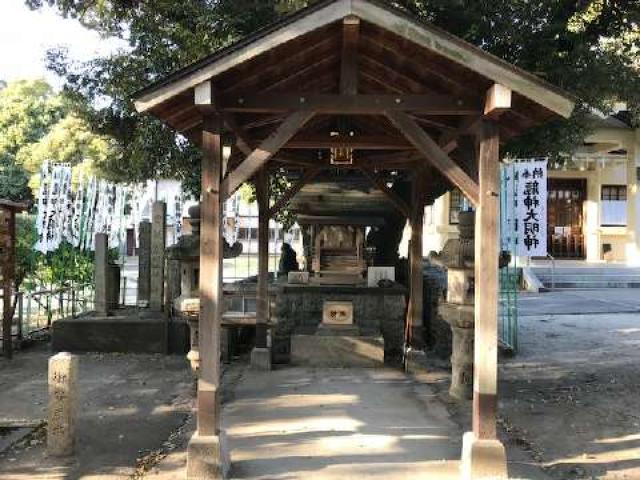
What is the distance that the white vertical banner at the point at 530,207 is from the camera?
484 inches

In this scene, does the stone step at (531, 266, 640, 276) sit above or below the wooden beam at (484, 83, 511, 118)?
below

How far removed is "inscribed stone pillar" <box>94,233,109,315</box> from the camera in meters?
13.4

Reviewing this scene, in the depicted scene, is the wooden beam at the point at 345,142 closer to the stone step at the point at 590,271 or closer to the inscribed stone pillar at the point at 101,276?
the inscribed stone pillar at the point at 101,276

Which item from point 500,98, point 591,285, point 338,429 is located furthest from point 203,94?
point 591,285

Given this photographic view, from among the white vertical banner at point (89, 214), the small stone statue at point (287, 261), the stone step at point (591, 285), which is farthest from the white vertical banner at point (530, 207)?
the stone step at point (591, 285)

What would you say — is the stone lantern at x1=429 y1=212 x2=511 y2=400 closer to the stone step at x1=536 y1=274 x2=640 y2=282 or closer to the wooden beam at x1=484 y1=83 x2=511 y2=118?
the wooden beam at x1=484 y1=83 x2=511 y2=118

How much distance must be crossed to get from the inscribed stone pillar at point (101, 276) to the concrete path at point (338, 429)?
484 cm

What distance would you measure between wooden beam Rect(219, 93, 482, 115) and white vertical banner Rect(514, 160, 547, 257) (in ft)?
22.2

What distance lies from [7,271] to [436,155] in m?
9.35

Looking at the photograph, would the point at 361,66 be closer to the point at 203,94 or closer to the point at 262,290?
the point at 203,94

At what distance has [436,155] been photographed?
19.4ft

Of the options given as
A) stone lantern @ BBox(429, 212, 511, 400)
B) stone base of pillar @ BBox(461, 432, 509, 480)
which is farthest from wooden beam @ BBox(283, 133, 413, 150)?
stone base of pillar @ BBox(461, 432, 509, 480)

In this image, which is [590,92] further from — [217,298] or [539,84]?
[217,298]

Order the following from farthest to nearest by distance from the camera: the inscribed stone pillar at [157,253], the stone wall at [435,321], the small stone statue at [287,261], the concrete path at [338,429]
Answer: the small stone statue at [287,261]
the inscribed stone pillar at [157,253]
the stone wall at [435,321]
the concrete path at [338,429]
